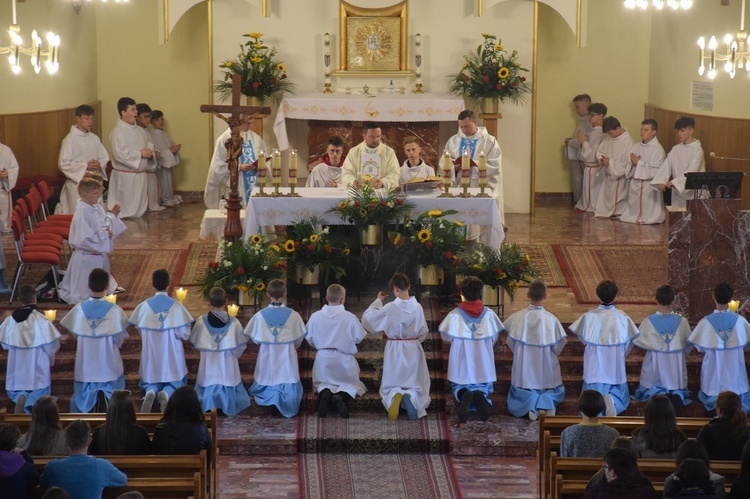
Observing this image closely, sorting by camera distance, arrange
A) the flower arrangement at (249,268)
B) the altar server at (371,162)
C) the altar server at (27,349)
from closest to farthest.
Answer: the altar server at (27,349) → the flower arrangement at (249,268) → the altar server at (371,162)

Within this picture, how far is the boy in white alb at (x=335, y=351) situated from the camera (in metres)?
9.84

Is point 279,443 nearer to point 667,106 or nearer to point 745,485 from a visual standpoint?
point 745,485

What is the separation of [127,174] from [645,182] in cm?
682

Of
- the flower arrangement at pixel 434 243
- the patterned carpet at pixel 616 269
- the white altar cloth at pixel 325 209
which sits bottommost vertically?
the patterned carpet at pixel 616 269

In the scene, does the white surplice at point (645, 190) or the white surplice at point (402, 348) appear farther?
the white surplice at point (645, 190)

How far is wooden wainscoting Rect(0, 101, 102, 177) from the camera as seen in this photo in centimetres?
1518

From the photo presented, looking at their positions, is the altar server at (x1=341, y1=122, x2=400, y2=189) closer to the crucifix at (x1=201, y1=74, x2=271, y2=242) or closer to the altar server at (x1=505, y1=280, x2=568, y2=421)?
the crucifix at (x1=201, y1=74, x2=271, y2=242)

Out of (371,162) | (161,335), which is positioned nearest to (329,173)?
(371,162)

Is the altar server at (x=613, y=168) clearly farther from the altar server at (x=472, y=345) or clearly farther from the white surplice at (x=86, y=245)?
the white surplice at (x=86, y=245)

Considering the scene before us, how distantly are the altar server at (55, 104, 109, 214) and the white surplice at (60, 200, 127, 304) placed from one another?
405 cm

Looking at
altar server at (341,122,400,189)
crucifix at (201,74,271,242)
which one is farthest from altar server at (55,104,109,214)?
altar server at (341,122,400,189)

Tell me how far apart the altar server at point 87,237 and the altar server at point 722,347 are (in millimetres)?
5330

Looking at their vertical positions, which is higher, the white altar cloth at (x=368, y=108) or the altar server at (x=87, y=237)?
the white altar cloth at (x=368, y=108)

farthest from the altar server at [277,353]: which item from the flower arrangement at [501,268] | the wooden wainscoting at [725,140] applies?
the wooden wainscoting at [725,140]
